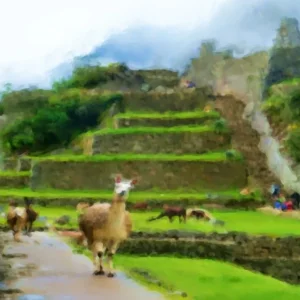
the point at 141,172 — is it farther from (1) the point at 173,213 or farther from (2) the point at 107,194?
(1) the point at 173,213

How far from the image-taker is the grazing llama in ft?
19.9

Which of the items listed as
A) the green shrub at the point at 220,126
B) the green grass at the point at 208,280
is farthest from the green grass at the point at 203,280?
the green shrub at the point at 220,126

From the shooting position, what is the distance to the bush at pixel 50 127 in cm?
781

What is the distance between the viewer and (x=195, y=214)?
6.79 metres

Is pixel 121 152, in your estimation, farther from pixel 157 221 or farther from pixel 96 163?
pixel 157 221

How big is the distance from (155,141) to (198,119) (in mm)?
1717

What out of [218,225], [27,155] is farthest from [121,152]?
[218,225]

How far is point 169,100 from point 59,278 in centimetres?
898

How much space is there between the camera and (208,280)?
172 inches

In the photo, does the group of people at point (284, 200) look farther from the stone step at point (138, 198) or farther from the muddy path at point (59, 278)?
the muddy path at point (59, 278)

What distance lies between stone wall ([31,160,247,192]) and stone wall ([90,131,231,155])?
0.54m

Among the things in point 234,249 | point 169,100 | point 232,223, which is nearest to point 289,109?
point 232,223

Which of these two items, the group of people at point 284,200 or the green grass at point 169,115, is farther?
the green grass at point 169,115

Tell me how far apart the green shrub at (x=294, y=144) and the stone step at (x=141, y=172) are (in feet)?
3.09
